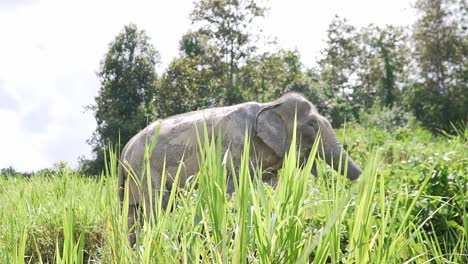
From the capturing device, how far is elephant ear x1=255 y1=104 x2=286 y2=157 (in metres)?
4.09

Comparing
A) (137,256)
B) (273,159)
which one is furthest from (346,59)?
(137,256)

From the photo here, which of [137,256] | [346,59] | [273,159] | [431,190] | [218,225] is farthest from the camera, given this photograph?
[346,59]

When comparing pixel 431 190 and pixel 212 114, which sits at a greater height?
pixel 212 114

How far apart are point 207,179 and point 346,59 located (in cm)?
2921

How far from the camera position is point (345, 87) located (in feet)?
99.0

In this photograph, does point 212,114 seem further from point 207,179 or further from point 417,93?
point 417,93

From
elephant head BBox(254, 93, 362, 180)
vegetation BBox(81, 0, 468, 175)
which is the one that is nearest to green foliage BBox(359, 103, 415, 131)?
vegetation BBox(81, 0, 468, 175)

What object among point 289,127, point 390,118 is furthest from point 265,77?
point 289,127

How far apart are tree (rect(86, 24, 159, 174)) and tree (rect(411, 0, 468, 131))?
9.05 metres

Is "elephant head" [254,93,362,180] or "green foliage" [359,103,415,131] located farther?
"green foliage" [359,103,415,131]

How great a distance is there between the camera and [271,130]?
4.10m

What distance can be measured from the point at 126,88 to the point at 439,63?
34.9ft

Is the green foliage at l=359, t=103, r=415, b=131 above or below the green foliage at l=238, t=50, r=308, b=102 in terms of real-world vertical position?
below

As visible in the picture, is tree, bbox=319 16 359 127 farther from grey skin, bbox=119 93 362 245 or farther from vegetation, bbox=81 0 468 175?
grey skin, bbox=119 93 362 245
